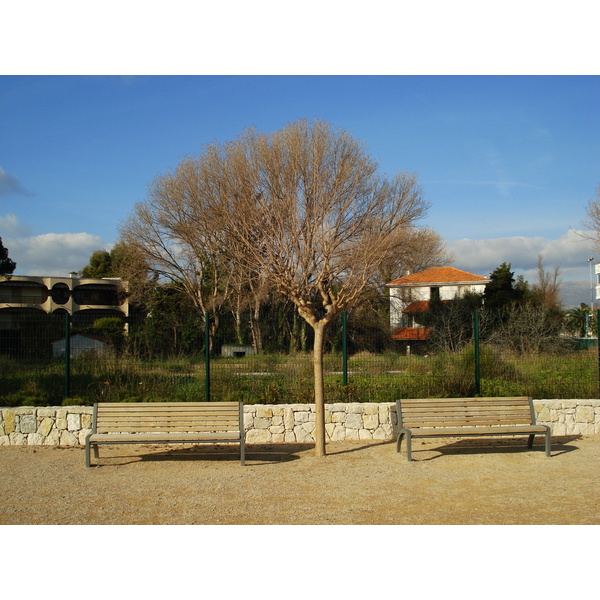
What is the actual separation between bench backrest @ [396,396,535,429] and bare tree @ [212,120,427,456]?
1.26 metres

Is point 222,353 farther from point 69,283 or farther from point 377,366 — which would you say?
point 69,283

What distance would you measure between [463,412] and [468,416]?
90 millimetres

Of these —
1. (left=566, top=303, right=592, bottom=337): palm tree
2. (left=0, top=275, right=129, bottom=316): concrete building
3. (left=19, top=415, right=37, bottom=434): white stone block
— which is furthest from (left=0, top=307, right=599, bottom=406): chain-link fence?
(left=0, top=275, right=129, bottom=316): concrete building

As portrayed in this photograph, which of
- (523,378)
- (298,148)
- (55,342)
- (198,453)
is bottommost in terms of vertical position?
(198,453)

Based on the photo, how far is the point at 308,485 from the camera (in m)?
7.00

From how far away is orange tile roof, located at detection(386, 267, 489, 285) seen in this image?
4444cm

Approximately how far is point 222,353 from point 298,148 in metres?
14.0

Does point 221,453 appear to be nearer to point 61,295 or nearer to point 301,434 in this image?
point 301,434

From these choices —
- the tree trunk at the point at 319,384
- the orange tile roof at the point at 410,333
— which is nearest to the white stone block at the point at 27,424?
the tree trunk at the point at 319,384

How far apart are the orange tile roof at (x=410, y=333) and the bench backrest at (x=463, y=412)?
2.84m

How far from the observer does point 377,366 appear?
1101 cm

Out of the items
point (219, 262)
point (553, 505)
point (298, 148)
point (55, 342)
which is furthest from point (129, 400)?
point (219, 262)

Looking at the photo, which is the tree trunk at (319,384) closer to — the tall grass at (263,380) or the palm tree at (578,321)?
the tall grass at (263,380)

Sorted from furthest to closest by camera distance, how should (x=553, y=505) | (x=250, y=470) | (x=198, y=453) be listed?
(x=198, y=453) < (x=250, y=470) < (x=553, y=505)
